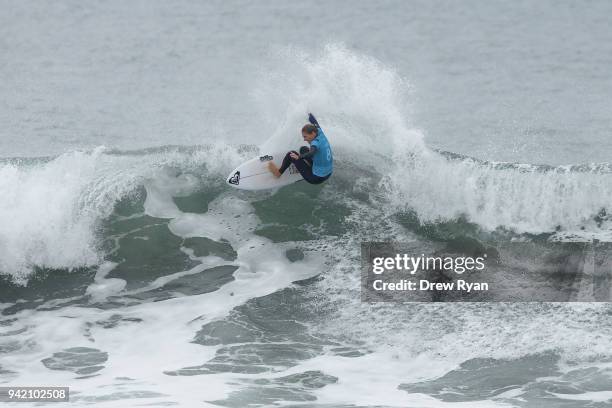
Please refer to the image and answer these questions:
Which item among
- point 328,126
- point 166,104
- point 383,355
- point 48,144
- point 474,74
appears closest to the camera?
point 383,355

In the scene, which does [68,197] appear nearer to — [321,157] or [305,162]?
[305,162]

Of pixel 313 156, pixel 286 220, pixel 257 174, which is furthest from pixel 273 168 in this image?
pixel 313 156

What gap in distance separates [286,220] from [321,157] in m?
1.63

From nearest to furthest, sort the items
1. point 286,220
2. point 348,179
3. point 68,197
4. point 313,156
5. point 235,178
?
point 313,156 → point 68,197 → point 235,178 → point 286,220 → point 348,179

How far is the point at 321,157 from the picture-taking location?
1431 cm

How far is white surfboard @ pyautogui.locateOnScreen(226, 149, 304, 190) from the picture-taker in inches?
602

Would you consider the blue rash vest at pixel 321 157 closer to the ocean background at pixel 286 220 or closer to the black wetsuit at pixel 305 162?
the black wetsuit at pixel 305 162

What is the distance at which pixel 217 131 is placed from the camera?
1931 centimetres

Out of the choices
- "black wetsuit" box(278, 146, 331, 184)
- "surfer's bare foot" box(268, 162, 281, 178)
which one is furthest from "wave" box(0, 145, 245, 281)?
"black wetsuit" box(278, 146, 331, 184)

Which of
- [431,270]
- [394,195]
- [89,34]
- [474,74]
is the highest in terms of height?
[89,34]

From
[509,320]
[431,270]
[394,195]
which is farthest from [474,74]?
[509,320]

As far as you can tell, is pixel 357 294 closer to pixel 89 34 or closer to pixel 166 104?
pixel 166 104

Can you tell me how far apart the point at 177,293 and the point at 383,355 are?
11.4ft

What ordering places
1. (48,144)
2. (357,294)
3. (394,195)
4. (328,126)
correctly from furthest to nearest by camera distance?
1. (48,144)
2. (328,126)
3. (394,195)
4. (357,294)
